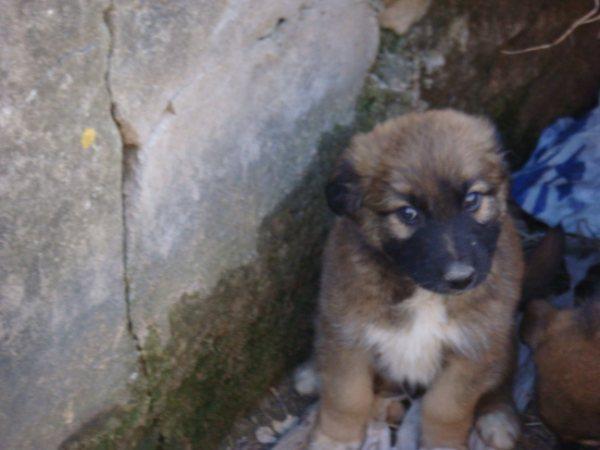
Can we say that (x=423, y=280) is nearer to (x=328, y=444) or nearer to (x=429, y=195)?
(x=429, y=195)

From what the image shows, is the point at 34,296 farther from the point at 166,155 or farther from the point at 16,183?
the point at 166,155

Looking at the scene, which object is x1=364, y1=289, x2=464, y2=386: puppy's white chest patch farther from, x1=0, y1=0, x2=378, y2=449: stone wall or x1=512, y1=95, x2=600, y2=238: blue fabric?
x1=512, y1=95, x2=600, y2=238: blue fabric

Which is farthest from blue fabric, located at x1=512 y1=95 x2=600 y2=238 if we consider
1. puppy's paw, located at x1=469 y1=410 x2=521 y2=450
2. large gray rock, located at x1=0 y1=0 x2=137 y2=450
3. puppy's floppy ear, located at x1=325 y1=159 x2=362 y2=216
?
large gray rock, located at x1=0 y1=0 x2=137 y2=450

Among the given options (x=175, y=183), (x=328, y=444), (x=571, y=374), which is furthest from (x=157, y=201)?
(x=571, y=374)

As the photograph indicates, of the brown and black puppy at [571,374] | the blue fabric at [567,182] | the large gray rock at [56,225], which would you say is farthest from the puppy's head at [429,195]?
the blue fabric at [567,182]

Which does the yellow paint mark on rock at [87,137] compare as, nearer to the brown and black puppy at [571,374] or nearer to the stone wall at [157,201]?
the stone wall at [157,201]

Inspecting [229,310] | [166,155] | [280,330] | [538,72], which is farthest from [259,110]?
[538,72]
